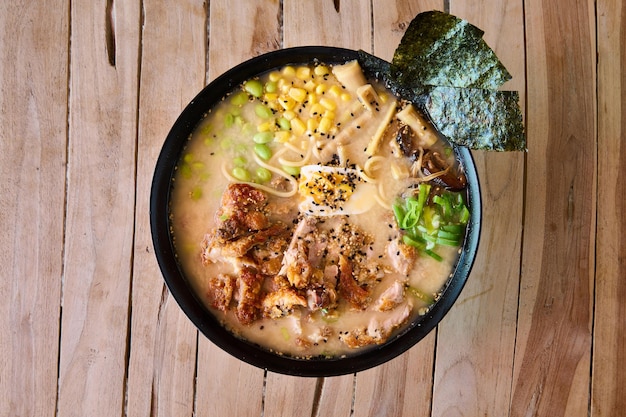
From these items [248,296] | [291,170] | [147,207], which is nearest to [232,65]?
[291,170]

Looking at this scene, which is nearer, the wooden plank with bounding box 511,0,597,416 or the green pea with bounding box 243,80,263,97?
the green pea with bounding box 243,80,263,97

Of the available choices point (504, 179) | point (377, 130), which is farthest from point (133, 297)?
point (504, 179)

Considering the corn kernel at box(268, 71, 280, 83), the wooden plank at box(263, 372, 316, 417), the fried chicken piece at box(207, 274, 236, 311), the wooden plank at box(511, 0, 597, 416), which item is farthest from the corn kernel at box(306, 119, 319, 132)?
the wooden plank at box(263, 372, 316, 417)

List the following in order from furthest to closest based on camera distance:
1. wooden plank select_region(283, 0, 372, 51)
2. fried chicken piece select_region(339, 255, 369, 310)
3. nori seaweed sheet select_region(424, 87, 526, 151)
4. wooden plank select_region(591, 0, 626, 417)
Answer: wooden plank select_region(591, 0, 626, 417) → wooden plank select_region(283, 0, 372, 51) → fried chicken piece select_region(339, 255, 369, 310) → nori seaweed sheet select_region(424, 87, 526, 151)

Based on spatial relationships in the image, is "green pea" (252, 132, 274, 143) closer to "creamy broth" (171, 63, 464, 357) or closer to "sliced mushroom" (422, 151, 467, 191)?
"creamy broth" (171, 63, 464, 357)

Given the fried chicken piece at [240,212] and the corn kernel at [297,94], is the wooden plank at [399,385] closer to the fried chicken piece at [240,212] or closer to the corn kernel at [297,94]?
the fried chicken piece at [240,212]

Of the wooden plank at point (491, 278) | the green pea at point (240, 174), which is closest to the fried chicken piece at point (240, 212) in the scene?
the green pea at point (240, 174)
